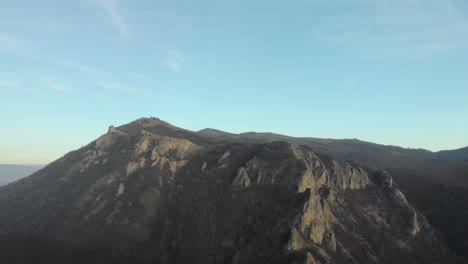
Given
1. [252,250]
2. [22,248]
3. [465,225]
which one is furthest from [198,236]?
[465,225]

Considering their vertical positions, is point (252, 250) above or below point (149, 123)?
below

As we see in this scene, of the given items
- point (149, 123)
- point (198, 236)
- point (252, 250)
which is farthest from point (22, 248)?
point (149, 123)

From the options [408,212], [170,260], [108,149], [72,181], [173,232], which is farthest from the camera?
[108,149]

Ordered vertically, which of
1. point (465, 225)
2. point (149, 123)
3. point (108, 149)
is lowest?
point (465, 225)

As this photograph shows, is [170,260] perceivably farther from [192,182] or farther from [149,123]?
[149,123]

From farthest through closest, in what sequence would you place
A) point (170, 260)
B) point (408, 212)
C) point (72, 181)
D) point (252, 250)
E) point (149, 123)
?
point (149, 123), point (72, 181), point (408, 212), point (170, 260), point (252, 250)

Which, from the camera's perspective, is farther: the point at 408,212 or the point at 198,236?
the point at 408,212
